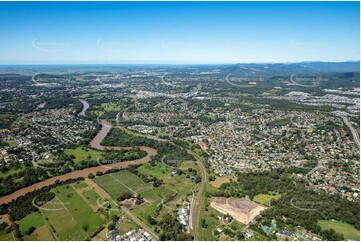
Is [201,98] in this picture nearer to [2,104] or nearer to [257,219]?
[2,104]

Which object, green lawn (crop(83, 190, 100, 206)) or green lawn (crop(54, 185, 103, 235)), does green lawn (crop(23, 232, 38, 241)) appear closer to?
green lawn (crop(54, 185, 103, 235))

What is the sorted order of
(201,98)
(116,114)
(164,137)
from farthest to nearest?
(201,98) → (116,114) → (164,137)

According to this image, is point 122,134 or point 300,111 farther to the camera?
point 300,111

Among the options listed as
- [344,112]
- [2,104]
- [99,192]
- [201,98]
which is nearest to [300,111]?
[344,112]

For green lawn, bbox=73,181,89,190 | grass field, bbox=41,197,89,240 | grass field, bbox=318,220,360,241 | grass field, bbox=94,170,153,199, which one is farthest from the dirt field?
green lawn, bbox=73,181,89,190

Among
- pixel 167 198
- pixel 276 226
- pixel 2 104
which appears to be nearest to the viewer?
pixel 276 226

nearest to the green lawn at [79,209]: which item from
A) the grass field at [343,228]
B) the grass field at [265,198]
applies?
the grass field at [265,198]
